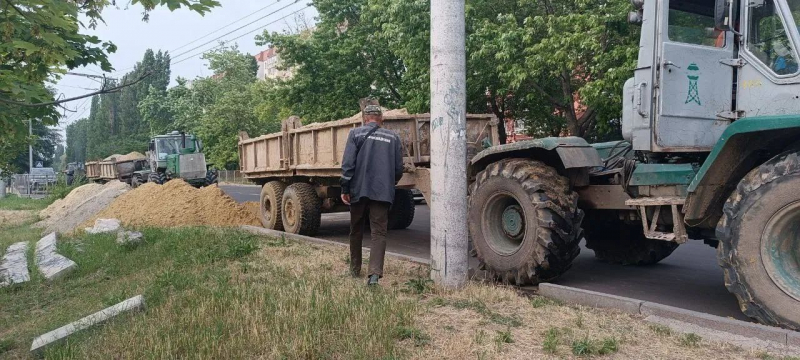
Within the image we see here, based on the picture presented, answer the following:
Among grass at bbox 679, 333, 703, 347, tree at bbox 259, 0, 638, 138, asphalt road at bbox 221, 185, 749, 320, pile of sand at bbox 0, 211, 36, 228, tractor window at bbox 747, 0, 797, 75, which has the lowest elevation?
pile of sand at bbox 0, 211, 36, 228

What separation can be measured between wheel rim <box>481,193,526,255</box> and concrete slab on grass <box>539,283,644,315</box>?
0.71 meters

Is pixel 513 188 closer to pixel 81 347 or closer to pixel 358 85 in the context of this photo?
pixel 81 347

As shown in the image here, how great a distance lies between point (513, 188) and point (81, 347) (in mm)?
4042

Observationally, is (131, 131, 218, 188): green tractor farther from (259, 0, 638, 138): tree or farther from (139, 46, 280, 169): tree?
(139, 46, 280, 169): tree

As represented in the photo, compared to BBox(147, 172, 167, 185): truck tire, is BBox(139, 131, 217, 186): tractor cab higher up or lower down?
higher up

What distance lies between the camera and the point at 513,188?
6.54 meters

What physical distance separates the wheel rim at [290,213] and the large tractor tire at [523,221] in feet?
16.4

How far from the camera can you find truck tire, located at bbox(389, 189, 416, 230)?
12.0m

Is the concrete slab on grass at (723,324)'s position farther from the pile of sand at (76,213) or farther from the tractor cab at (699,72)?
the pile of sand at (76,213)

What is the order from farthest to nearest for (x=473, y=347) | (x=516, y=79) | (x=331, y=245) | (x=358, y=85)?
(x=358, y=85)
(x=516, y=79)
(x=331, y=245)
(x=473, y=347)

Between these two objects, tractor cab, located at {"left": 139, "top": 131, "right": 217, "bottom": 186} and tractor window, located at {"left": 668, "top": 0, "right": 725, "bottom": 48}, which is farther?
tractor cab, located at {"left": 139, "top": 131, "right": 217, "bottom": 186}

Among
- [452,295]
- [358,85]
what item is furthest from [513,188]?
[358,85]

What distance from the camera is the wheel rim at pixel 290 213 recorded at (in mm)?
11367

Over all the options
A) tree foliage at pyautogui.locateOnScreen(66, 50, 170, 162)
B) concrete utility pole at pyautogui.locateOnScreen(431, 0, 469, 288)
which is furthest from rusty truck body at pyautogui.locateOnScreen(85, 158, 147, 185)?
tree foliage at pyautogui.locateOnScreen(66, 50, 170, 162)
